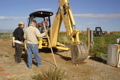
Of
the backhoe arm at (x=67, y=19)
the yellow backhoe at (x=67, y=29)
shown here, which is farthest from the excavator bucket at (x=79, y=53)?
the backhoe arm at (x=67, y=19)

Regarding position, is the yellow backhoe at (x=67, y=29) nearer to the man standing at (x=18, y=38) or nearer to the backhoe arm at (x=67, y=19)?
the backhoe arm at (x=67, y=19)

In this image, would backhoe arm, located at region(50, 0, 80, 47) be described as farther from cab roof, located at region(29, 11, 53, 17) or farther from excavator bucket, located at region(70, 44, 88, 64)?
cab roof, located at region(29, 11, 53, 17)

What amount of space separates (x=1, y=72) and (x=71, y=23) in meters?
4.08

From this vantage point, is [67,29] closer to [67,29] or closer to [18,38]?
[67,29]

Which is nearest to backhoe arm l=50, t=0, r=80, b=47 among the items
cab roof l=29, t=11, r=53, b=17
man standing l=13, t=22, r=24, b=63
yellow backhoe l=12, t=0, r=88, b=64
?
yellow backhoe l=12, t=0, r=88, b=64

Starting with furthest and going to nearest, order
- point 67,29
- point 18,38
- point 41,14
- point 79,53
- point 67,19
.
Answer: point 41,14 → point 67,29 → point 67,19 → point 18,38 → point 79,53

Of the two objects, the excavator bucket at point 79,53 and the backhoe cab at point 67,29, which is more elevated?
the backhoe cab at point 67,29

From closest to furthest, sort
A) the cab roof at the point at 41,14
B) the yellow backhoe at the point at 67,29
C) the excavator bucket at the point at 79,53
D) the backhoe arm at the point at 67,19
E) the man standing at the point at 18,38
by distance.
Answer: the excavator bucket at the point at 79,53 < the yellow backhoe at the point at 67,29 < the man standing at the point at 18,38 < the backhoe arm at the point at 67,19 < the cab roof at the point at 41,14

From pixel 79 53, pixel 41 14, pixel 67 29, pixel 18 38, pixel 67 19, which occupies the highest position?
pixel 41 14

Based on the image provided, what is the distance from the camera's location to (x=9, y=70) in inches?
237

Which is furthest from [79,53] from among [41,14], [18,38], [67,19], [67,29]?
[41,14]

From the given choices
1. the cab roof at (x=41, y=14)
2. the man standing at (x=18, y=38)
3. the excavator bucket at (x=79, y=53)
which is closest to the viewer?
the excavator bucket at (x=79, y=53)

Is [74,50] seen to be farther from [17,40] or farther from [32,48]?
[17,40]

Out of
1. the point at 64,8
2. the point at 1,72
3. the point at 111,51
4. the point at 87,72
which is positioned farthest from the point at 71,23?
the point at 1,72
